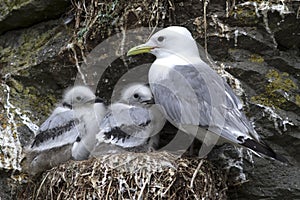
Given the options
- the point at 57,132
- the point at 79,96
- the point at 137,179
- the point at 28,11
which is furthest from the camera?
the point at 28,11

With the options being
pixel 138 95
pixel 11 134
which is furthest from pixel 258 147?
pixel 11 134

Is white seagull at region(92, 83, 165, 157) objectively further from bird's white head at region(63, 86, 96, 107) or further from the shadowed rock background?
the shadowed rock background

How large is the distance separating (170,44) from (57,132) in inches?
37.6

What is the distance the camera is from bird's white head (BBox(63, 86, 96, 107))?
4.78 metres

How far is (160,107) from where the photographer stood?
4406 mm

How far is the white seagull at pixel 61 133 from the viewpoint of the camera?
15.2 ft

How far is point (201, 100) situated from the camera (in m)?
4.27

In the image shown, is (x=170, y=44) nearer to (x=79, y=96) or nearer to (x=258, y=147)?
(x=79, y=96)

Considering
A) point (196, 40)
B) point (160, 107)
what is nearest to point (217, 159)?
point (160, 107)

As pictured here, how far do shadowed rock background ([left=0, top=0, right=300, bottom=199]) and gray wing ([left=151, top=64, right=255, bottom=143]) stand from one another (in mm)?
340

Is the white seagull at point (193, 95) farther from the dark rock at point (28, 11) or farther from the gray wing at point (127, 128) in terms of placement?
the dark rock at point (28, 11)

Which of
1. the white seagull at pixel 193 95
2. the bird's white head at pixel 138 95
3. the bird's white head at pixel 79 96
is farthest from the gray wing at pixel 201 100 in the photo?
the bird's white head at pixel 79 96

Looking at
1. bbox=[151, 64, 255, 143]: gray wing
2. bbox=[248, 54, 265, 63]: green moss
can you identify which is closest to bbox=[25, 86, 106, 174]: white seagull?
bbox=[151, 64, 255, 143]: gray wing

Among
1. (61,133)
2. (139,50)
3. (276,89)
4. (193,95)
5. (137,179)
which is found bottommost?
(137,179)
